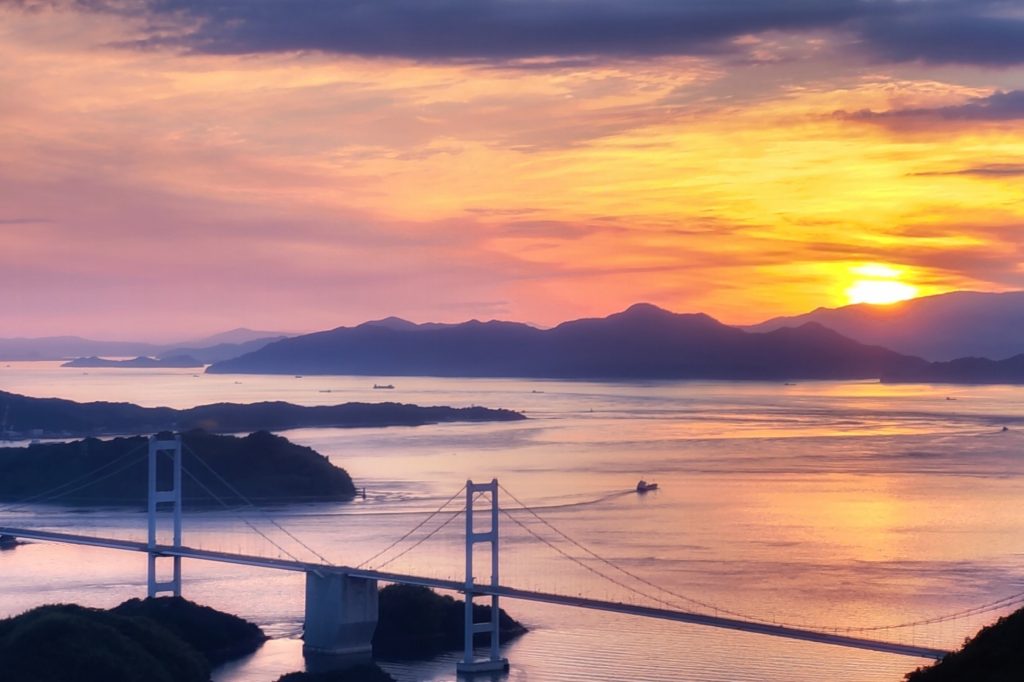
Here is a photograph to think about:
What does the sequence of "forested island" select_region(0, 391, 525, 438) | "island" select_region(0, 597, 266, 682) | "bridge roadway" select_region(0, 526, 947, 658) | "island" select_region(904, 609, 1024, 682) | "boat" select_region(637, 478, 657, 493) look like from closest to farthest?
"island" select_region(904, 609, 1024, 682) < "bridge roadway" select_region(0, 526, 947, 658) < "island" select_region(0, 597, 266, 682) < "boat" select_region(637, 478, 657, 493) < "forested island" select_region(0, 391, 525, 438)

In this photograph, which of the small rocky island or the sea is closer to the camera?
the sea

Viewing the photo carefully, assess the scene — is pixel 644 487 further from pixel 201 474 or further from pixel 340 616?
pixel 340 616

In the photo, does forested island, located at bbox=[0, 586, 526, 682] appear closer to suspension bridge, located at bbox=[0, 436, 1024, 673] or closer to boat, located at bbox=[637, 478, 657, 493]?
suspension bridge, located at bbox=[0, 436, 1024, 673]

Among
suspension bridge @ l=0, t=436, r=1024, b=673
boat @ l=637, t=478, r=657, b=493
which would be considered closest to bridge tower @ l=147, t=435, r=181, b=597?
suspension bridge @ l=0, t=436, r=1024, b=673

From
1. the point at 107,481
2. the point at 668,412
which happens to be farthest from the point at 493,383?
the point at 107,481

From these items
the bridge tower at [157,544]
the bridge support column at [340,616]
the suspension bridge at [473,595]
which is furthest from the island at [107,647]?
the bridge tower at [157,544]

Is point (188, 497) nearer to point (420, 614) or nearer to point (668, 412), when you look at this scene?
point (420, 614)

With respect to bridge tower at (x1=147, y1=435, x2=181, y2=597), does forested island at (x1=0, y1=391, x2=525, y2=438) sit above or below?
above
